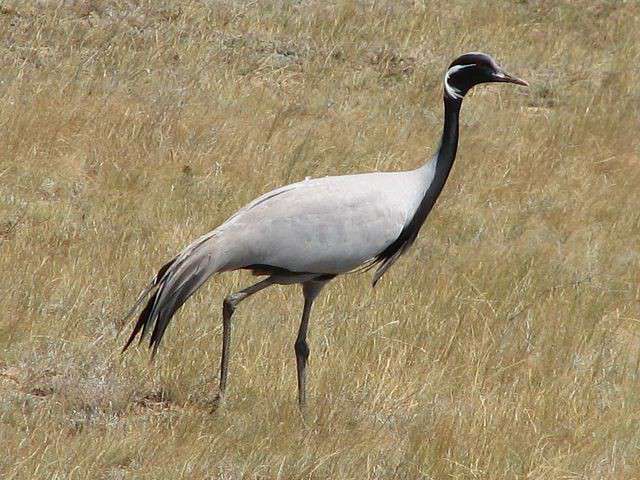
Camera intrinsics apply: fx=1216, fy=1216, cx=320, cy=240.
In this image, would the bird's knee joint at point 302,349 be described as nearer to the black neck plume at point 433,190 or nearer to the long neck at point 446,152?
the black neck plume at point 433,190

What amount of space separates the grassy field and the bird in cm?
34

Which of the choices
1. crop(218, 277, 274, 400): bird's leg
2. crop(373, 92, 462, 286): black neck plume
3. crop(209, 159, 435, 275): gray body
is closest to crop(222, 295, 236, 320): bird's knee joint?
crop(218, 277, 274, 400): bird's leg

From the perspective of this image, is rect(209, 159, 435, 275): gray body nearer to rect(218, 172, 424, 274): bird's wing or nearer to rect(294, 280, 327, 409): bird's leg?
rect(218, 172, 424, 274): bird's wing

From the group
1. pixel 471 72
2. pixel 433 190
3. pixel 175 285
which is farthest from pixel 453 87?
pixel 175 285

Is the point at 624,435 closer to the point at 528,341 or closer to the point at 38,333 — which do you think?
the point at 528,341

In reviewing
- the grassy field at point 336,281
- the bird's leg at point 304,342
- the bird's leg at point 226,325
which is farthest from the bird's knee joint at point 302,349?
the bird's leg at point 226,325

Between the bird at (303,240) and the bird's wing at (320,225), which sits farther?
the bird's wing at (320,225)

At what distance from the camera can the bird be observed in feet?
18.2

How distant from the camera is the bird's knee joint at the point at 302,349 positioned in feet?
19.5

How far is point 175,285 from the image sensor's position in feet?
18.1

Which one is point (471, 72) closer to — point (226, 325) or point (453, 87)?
point (453, 87)

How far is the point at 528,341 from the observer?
6.78 m

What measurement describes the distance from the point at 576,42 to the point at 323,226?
884 centimetres

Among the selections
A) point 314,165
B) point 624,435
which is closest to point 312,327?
point 624,435
